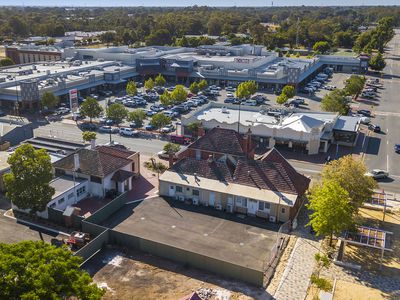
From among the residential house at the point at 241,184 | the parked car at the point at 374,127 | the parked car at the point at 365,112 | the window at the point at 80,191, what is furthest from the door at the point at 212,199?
the parked car at the point at 365,112

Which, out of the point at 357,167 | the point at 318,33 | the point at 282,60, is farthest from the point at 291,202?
the point at 318,33

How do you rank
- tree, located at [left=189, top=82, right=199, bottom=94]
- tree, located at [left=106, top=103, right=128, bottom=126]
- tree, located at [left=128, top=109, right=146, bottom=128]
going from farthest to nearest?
tree, located at [left=189, top=82, right=199, bottom=94]
tree, located at [left=106, top=103, right=128, bottom=126]
tree, located at [left=128, top=109, right=146, bottom=128]

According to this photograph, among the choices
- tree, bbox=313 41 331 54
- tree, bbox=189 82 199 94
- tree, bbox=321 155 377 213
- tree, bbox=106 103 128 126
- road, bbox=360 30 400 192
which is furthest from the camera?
tree, bbox=313 41 331 54

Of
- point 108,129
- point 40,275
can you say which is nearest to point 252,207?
point 40,275

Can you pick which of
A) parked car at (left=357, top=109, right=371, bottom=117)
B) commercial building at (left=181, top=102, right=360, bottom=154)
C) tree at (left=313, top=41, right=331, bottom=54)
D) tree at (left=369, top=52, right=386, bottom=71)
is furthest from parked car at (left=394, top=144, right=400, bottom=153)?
tree at (left=313, top=41, right=331, bottom=54)

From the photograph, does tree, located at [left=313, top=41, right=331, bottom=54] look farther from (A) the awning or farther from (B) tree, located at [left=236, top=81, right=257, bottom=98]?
(A) the awning

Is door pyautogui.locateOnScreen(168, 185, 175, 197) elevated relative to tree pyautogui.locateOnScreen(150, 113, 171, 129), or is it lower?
lower
